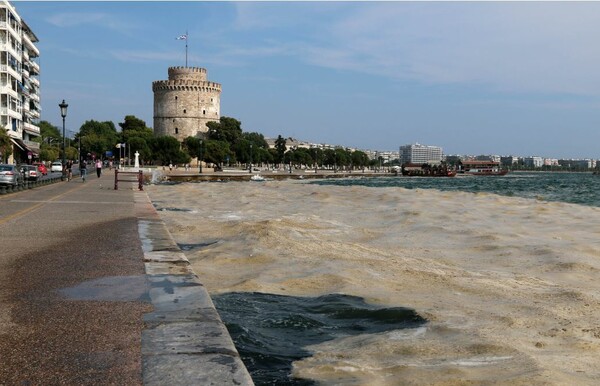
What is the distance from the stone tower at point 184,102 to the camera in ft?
403

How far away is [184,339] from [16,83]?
79610mm

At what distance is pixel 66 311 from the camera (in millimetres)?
5359

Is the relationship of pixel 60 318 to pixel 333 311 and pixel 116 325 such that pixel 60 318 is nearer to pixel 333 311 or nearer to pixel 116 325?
pixel 116 325

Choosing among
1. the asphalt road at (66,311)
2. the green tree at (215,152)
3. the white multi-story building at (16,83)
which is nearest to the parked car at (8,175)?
the asphalt road at (66,311)

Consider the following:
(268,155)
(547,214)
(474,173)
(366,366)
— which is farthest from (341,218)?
(474,173)

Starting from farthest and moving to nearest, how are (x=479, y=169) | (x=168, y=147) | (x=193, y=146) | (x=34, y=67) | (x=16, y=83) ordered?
(x=479, y=169), (x=193, y=146), (x=168, y=147), (x=34, y=67), (x=16, y=83)

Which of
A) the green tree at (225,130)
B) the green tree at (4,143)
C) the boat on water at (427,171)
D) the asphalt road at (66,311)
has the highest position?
the green tree at (225,130)

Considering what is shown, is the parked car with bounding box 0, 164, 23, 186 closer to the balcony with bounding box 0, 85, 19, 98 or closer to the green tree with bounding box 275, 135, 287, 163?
the balcony with bounding box 0, 85, 19, 98

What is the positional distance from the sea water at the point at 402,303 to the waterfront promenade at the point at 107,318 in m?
0.76

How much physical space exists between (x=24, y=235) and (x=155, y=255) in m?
3.78

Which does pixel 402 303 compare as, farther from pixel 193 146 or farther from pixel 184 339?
pixel 193 146

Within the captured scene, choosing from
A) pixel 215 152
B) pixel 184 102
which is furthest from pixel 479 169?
pixel 184 102

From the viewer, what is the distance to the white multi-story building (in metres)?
68.1

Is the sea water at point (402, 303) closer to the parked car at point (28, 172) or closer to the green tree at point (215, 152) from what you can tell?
the parked car at point (28, 172)
